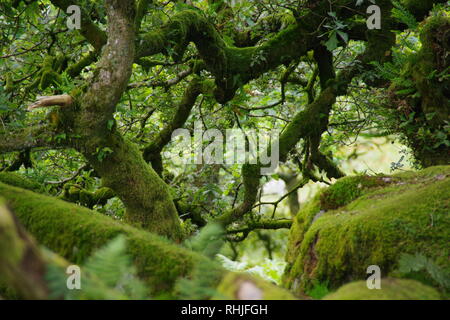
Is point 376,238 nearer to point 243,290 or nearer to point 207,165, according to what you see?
point 243,290

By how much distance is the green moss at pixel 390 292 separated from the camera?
171cm

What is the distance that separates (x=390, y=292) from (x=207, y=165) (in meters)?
6.07

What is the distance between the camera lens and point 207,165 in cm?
775

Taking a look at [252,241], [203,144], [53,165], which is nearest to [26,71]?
[53,165]

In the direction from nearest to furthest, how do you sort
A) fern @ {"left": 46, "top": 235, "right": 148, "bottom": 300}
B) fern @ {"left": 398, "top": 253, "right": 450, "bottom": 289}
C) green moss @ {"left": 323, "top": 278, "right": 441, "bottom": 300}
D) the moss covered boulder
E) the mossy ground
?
fern @ {"left": 46, "top": 235, "right": 148, "bottom": 300}
green moss @ {"left": 323, "top": 278, "right": 441, "bottom": 300}
the mossy ground
fern @ {"left": 398, "top": 253, "right": 450, "bottom": 289}
the moss covered boulder

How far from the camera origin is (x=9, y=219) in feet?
3.44

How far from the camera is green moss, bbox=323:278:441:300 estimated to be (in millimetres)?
1715

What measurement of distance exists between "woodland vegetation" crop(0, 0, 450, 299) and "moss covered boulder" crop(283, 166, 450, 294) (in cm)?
1

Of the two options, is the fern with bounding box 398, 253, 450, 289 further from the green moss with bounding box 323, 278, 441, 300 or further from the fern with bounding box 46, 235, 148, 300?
the fern with bounding box 46, 235, 148, 300

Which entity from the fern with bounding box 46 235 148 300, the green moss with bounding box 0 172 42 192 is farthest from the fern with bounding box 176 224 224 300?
the green moss with bounding box 0 172 42 192

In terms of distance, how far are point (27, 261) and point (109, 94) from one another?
10.7 ft

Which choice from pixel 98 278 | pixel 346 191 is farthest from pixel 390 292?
pixel 346 191
